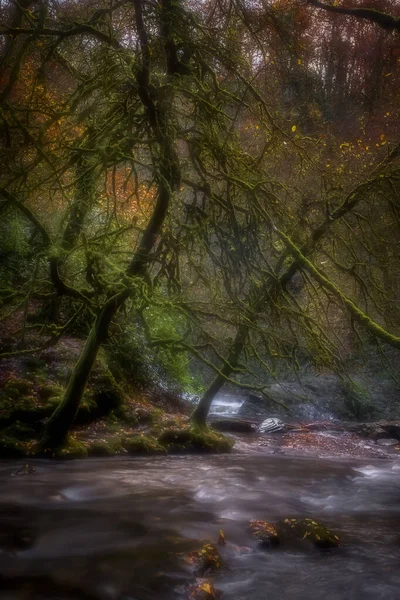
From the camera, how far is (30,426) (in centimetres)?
787

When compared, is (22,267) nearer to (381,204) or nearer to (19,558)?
(381,204)

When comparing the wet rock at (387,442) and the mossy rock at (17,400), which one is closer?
the mossy rock at (17,400)

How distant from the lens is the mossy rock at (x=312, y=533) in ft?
14.9

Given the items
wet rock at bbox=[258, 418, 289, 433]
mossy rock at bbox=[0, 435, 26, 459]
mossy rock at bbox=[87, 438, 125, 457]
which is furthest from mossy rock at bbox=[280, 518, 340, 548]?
wet rock at bbox=[258, 418, 289, 433]

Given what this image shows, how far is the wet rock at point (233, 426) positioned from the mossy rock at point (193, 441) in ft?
9.15

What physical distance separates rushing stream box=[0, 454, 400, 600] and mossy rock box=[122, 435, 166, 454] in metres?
0.48

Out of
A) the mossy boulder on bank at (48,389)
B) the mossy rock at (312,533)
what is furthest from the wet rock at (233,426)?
the mossy rock at (312,533)

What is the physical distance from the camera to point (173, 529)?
475cm

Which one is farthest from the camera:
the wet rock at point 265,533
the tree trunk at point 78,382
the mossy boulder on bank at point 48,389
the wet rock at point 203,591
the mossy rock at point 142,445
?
the mossy rock at point 142,445

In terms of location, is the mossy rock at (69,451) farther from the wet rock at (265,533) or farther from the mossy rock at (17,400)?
the wet rock at (265,533)

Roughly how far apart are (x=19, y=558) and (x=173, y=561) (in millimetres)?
1138

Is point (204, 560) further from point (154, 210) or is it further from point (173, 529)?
point (154, 210)

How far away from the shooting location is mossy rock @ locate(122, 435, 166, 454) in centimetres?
851

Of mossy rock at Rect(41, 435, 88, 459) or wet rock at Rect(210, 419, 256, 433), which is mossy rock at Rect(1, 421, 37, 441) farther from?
wet rock at Rect(210, 419, 256, 433)
